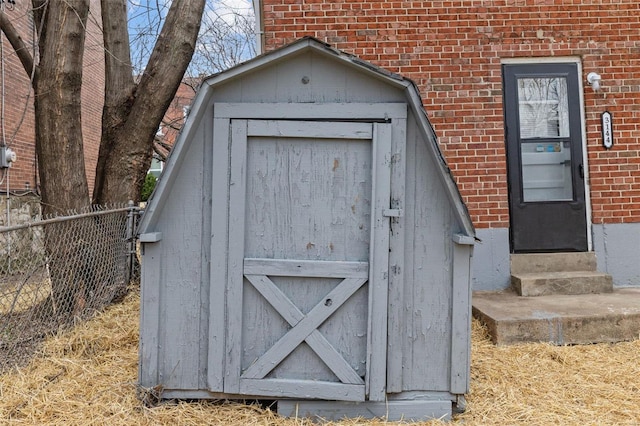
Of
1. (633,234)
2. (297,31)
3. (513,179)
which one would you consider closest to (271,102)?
(297,31)

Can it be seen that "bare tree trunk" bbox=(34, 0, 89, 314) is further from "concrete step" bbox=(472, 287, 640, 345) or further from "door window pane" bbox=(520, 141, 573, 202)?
"door window pane" bbox=(520, 141, 573, 202)

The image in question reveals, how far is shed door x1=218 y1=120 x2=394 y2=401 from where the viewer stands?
120 inches

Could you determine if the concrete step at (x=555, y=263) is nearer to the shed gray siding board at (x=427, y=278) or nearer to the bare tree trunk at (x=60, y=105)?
the shed gray siding board at (x=427, y=278)

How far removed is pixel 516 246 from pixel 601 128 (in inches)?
71.4

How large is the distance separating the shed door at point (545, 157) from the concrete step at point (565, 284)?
0.53m

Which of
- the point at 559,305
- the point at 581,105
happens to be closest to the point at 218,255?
the point at 559,305

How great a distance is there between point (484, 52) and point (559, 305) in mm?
3162

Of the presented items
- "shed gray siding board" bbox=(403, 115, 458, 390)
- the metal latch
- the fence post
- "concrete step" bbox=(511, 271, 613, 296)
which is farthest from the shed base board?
the fence post

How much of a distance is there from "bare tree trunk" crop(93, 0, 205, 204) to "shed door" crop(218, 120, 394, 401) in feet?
11.1

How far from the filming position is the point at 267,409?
3.09 meters

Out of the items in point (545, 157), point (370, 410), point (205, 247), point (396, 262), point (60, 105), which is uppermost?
point (60, 105)

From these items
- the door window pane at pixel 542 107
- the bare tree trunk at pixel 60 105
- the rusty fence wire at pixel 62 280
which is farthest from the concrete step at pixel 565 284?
the bare tree trunk at pixel 60 105

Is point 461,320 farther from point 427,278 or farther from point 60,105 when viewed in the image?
point 60,105

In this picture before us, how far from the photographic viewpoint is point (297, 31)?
5.72m
